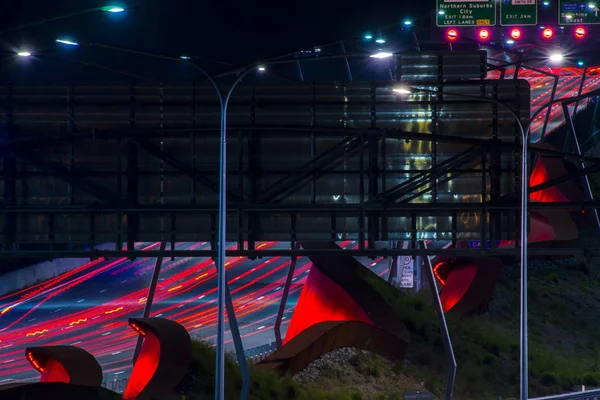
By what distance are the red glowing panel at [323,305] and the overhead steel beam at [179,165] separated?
48.6ft

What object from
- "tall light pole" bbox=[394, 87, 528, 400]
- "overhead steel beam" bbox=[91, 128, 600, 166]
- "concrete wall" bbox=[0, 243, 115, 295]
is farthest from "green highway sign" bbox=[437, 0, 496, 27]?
"concrete wall" bbox=[0, 243, 115, 295]

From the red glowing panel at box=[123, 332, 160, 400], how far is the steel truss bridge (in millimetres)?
3968

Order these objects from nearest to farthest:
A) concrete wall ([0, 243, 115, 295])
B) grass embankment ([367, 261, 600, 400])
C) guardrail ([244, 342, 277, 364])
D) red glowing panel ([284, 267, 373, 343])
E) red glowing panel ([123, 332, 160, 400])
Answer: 1. red glowing panel ([123, 332, 160, 400])
2. guardrail ([244, 342, 277, 364])
3. red glowing panel ([284, 267, 373, 343])
4. grass embankment ([367, 261, 600, 400])
5. concrete wall ([0, 243, 115, 295])

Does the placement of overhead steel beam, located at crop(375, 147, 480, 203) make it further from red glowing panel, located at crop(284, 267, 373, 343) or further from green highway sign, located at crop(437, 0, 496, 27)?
green highway sign, located at crop(437, 0, 496, 27)

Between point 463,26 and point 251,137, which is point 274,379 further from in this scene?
point 463,26

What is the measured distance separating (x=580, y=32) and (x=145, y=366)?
84.6 ft

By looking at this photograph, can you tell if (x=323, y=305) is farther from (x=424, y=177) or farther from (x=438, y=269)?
(x=438, y=269)

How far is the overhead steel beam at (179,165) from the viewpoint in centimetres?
3253

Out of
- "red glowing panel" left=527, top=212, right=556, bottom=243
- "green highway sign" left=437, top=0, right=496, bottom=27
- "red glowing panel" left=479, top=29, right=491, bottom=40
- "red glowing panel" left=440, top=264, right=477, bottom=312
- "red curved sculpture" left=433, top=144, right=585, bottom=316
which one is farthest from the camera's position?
"red glowing panel" left=527, top=212, right=556, bottom=243

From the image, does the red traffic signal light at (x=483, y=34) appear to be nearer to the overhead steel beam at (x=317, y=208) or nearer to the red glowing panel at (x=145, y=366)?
the overhead steel beam at (x=317, y=208)

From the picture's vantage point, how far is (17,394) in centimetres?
2791

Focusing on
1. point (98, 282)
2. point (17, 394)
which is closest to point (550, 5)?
point (17, 394)

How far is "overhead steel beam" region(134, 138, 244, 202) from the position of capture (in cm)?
3253

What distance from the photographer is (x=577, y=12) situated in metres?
49.0
